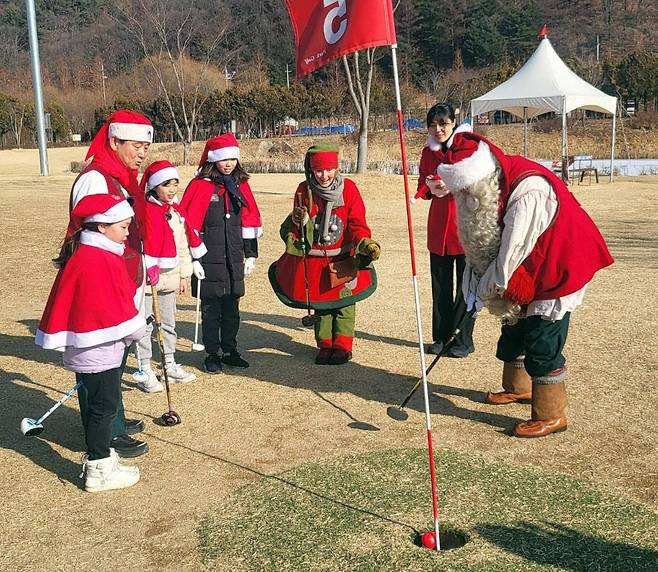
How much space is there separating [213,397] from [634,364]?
10.3ft

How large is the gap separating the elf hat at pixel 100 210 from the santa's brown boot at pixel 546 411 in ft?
8.18

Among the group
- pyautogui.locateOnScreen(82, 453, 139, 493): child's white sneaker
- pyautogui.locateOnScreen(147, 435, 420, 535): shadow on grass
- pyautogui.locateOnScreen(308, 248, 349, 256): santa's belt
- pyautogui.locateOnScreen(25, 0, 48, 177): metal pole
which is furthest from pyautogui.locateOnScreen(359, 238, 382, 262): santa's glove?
pyautogui.locateOnScreen(25, 0, 48, 177): metal pole

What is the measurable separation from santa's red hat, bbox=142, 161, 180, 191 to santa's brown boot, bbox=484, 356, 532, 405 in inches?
104

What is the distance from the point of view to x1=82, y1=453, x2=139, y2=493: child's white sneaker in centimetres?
387

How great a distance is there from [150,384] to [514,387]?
2533 millimetres

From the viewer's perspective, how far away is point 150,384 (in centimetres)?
538

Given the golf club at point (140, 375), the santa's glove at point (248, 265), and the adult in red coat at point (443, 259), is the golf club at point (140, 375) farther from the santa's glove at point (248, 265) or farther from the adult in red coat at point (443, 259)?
the adult in red coat at point (443, 259)

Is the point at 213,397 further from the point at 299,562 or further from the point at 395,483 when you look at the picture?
the point at 299,562

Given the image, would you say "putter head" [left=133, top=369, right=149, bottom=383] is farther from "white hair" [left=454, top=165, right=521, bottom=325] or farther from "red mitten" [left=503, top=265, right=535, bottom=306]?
"red mitten" [left=503, top=265, right=535, bottom=306]

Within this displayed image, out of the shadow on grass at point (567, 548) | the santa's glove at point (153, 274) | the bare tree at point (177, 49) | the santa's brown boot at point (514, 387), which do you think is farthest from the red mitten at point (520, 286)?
the bare tree at point (177, 49)

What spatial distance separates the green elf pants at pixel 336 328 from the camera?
5.98m

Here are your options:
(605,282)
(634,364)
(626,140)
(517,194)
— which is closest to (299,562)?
(517,194)

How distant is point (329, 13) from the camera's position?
382 cm

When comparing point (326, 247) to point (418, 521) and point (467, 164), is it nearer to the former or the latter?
point (467, 164)
